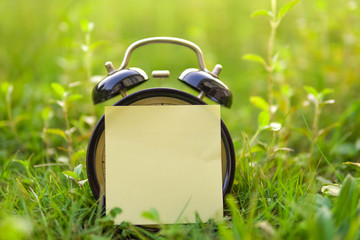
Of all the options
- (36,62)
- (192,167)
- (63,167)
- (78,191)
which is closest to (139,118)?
(192,167)

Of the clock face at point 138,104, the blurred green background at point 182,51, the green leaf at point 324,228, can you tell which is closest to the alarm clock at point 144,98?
the clock face at point 138,104

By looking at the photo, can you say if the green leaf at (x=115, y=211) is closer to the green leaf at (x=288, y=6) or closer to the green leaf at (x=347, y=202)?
the green leaf at (x=347, y=202)

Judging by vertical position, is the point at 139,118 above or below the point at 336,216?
above

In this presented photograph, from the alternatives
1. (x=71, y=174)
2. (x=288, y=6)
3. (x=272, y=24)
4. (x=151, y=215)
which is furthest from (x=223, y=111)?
(x=151, y=215)

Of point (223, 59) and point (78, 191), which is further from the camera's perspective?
point (223, 59)

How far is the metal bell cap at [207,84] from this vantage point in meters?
1.24

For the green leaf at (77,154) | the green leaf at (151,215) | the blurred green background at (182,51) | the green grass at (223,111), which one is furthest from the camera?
the blurred green background at (182,51)

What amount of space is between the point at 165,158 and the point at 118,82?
274mm

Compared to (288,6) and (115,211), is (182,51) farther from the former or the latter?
(115,211)

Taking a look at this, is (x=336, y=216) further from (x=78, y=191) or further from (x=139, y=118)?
(x=78, y=191)

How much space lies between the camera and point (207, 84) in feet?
4.08

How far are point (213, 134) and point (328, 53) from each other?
1.83m

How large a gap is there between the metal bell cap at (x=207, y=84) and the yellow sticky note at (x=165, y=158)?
62 mm

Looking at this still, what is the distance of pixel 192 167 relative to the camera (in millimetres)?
1209
